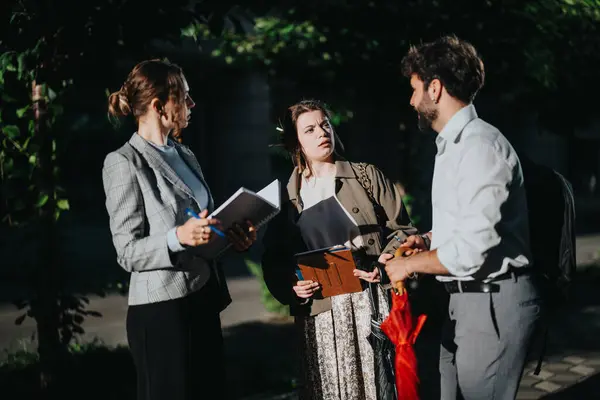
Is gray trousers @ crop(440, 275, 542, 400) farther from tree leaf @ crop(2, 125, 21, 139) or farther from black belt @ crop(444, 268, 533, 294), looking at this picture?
tree leaf @ crop(2, 125, 21, 139)

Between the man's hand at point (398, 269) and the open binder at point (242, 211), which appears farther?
the open binder at point (242, 211)

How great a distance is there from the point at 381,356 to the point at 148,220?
142 centimetres

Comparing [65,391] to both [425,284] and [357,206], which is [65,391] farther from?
[425,284]

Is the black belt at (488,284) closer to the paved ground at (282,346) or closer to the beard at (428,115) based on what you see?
the beard at (428,115)

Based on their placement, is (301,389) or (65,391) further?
(65,391)

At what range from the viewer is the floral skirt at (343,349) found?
395 cm

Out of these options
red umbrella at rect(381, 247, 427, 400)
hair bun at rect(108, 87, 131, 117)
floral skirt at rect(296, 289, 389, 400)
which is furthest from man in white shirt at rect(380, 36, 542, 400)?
hair bun at rect(108, 87, 131, 117)

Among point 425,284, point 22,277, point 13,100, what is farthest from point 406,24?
point 22,277

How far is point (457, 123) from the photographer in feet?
9.49

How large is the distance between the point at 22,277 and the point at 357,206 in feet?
10.6

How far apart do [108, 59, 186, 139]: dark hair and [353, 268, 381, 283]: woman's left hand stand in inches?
43.3

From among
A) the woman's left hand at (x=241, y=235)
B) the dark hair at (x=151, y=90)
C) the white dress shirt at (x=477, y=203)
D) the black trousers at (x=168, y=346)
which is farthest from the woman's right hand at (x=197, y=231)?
the white dress shirt at (x=477, y=203)

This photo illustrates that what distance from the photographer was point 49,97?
17.8ft

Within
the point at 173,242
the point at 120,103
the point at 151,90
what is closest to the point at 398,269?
the point at 173,242
